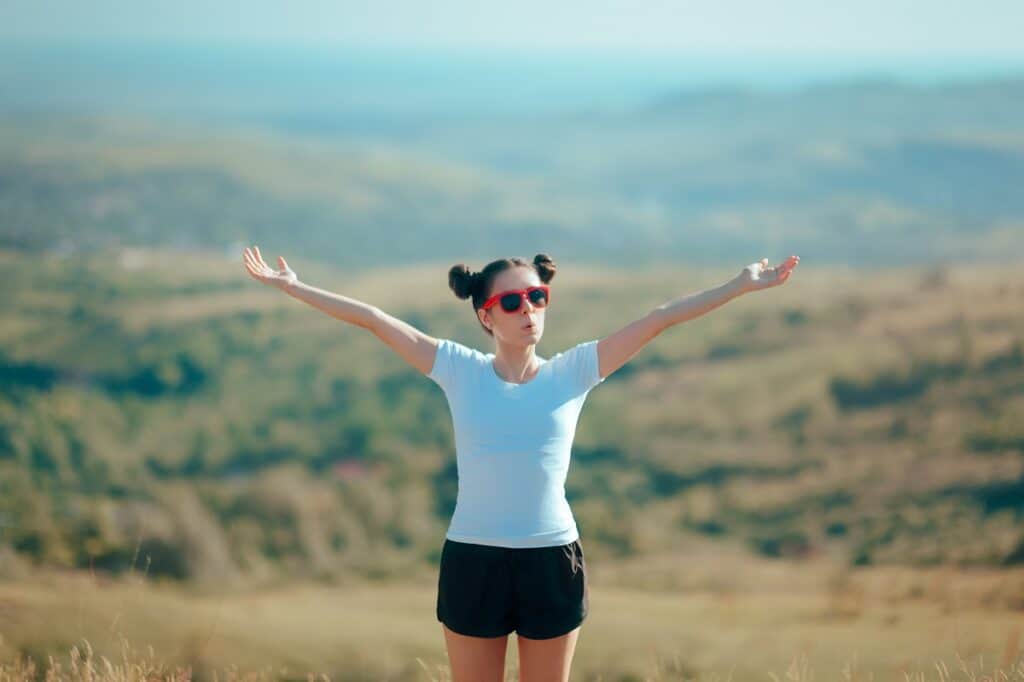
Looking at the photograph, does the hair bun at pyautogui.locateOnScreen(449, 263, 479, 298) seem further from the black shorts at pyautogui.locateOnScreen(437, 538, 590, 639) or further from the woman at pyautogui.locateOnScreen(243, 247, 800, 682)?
the black shorts at pyautogui.locateOnScreen(437, 538, 590, 639)

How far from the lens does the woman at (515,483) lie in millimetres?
4621

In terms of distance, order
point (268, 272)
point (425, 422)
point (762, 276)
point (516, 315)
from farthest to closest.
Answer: point (425, 422) < point (268, 272) < point (762, 276) < point (516, 315)

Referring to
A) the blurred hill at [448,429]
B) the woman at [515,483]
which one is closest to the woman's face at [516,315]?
the woman at [515,483]

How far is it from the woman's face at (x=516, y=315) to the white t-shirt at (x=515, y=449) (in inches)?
5.6

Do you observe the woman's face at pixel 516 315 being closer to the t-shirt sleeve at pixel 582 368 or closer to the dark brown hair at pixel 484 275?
the dark brown hair at pixel 484 275

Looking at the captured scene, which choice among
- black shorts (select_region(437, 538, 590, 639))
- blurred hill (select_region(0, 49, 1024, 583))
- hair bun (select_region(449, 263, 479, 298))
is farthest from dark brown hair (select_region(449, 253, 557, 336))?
blurred hill (select_region(0, 49, 1024, 583))

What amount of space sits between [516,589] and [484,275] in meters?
1.21

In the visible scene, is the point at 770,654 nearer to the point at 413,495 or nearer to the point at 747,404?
the point at 413,495

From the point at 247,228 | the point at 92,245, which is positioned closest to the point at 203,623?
the point at 92,245

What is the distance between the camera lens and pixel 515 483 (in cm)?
465

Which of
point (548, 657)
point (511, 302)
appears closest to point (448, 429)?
point (511, 302)

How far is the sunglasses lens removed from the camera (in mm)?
4953

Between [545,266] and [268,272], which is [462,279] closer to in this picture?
[545,266]

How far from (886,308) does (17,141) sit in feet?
487
